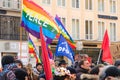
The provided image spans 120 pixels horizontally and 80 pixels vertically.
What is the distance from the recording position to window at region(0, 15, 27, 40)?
35438 millimetres

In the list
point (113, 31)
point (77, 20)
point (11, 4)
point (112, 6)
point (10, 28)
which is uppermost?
point (112, 6)

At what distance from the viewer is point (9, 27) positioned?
35906mm

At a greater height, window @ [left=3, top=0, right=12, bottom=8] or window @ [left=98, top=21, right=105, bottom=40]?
window @ [left=3, top=0, right=12, bottom=8]

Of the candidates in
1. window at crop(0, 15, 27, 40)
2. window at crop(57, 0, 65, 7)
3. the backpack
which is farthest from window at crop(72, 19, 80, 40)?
the backpack

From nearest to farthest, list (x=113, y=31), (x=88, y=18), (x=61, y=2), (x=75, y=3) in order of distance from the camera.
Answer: (x=61, y=2) < (x=75, y=3) < (x=88, y=18) < (x=113, y=31)

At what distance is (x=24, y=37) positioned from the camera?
36531mm

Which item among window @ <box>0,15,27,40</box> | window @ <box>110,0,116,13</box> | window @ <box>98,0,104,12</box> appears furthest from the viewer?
window @ <box>110,0,116,13</box>

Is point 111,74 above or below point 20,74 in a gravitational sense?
above

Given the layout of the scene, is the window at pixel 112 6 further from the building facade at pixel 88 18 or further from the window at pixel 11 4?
the window at pixel 11 4

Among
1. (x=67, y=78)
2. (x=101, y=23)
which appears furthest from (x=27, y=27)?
(x=101, y=23)

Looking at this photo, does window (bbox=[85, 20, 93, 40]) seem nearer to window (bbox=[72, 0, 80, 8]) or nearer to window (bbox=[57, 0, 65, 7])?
window (bbox=[72, 0, 80, 8])

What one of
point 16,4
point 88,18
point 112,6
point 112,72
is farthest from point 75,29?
point 112,72

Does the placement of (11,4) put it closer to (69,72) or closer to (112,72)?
(69,72)

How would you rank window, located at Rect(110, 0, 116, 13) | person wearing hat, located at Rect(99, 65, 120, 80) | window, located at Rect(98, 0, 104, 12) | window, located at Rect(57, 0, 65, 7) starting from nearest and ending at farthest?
person wearing hat, located at Rect(99, 65, 120, 80), window, located at Rect(57, 0, 65, 7), window, located at Rect(98, 0, 104, 12), window, located at Rect(110, 0, 116, 13)
